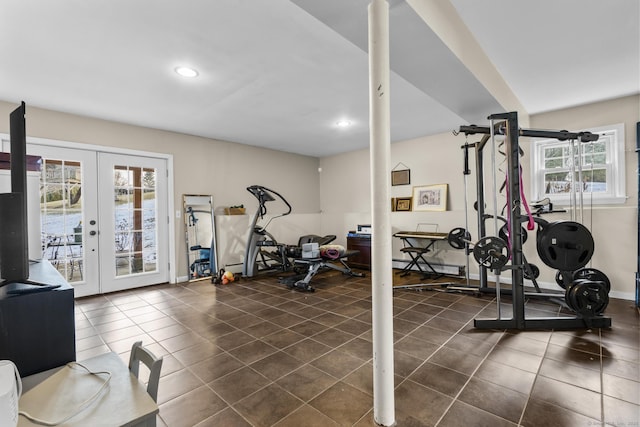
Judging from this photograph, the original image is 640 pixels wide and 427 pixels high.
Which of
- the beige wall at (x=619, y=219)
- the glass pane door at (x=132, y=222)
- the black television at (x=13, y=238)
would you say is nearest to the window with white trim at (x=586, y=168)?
the beige wall at (x=619, y=219)

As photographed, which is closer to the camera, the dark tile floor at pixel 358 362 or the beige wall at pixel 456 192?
the dark tile floor at pixel 358 362

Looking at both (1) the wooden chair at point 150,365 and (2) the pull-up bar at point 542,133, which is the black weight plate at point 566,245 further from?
(1) the wooden chair at point 150,365

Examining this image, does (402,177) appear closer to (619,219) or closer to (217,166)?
(619,219)

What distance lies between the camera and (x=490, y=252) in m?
2.92

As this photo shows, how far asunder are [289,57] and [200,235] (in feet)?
12.3

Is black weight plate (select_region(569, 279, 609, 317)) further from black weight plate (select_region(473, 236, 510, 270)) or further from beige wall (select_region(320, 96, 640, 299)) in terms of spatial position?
beige wall (select_region(320, 96, 640, 299))

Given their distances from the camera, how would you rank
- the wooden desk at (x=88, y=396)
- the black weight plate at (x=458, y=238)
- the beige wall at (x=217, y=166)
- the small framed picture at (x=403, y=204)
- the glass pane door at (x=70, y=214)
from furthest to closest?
the small framed picture at (x=403, y=204)
the black weight plate at (x=458, y=238)
the beige wall at (x=217, y=166)
the glass pane door at (x=70, y=214)
the wooden desk at (x=88, y=396)

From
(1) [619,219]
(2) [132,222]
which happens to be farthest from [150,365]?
(1) [619,219]

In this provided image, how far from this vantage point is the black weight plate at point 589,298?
287 centimetres

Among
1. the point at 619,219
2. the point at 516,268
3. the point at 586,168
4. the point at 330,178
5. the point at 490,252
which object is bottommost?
the point at 516,268

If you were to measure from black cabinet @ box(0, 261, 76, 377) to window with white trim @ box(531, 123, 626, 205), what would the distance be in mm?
4692

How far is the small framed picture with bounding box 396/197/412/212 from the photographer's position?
19.6ft

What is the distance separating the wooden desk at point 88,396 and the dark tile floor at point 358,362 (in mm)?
905

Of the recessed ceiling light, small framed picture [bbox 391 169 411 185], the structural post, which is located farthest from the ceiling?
small framed picture [bbox 391 169 411 185]
